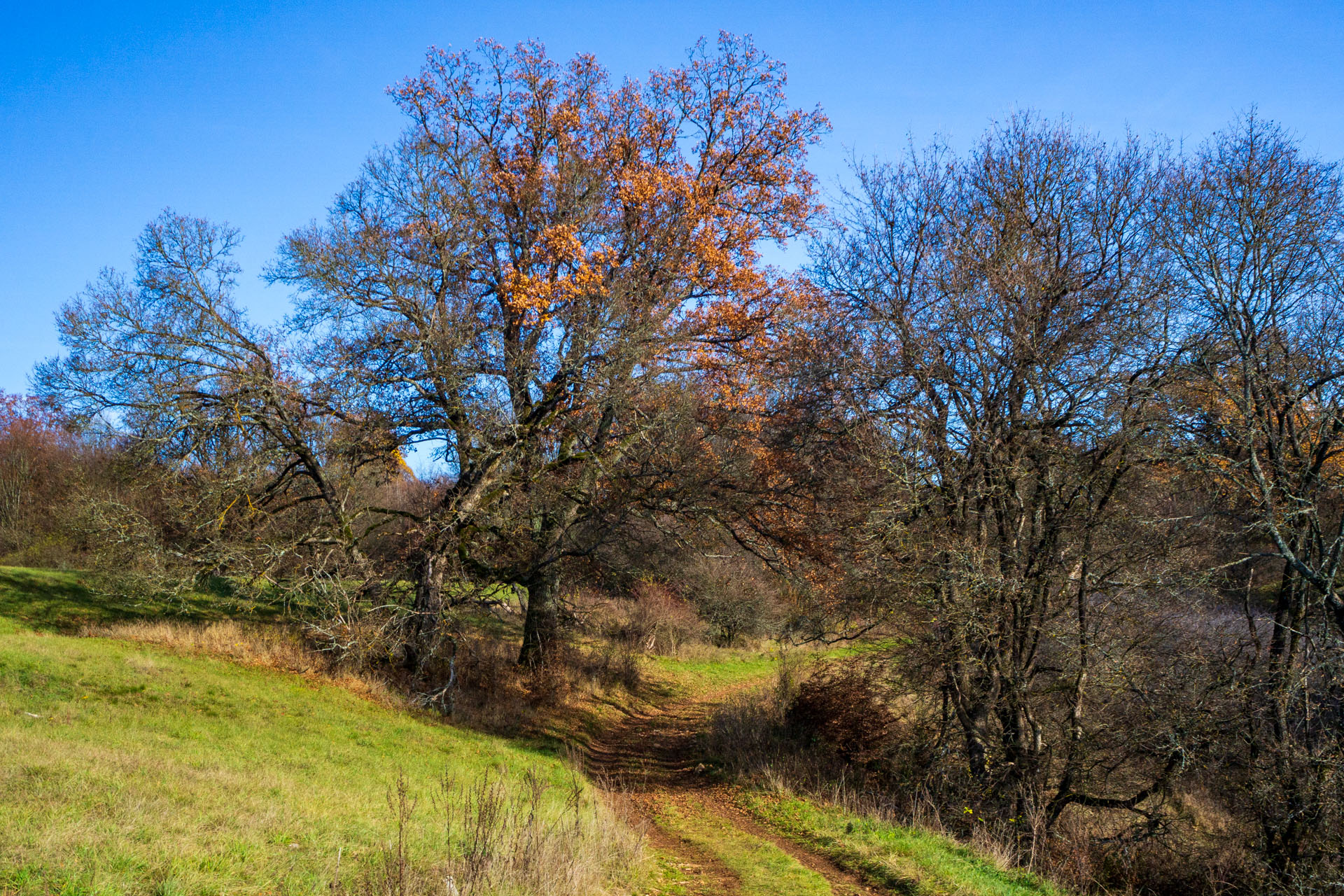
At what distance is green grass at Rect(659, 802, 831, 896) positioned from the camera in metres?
7.67

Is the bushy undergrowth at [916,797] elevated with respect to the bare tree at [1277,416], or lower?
lower

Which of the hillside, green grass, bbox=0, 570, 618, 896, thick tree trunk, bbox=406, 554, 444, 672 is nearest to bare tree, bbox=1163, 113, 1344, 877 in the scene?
the hillside

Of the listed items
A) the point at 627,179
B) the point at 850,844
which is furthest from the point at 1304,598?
the point at 627,179

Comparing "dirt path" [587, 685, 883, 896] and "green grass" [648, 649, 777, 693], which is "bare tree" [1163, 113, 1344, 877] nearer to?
"dirt path" [587, 685, 883, 896]

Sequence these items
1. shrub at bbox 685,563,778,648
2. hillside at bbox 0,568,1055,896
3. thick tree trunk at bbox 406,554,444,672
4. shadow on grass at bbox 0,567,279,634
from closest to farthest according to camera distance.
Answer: hillside at bbox 0,568,1055,896 → thick tree trunk at bbox 406,554,444,672 → shadow on grass at bbox 0,567,279,634 → shrub at bbox 685,563,778,648

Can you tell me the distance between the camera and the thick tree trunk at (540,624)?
18.8 metres

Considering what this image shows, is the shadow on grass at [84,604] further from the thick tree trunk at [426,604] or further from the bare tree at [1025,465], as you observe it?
the bare tree at [1025,465]

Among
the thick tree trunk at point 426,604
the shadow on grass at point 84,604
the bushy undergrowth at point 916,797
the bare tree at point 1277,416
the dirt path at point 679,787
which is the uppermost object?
the bare tree at point 1277,416

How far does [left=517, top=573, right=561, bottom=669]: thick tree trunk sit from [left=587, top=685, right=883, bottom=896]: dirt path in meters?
2.73

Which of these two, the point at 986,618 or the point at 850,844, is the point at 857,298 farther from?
the point at 850,844

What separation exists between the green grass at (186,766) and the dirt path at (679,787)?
4.80ft

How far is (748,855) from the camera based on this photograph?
895 cm

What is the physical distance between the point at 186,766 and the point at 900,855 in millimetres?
7978

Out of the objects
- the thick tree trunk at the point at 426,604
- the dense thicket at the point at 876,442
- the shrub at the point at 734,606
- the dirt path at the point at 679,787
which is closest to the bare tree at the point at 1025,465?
the dense thicket at the point at 876,442
